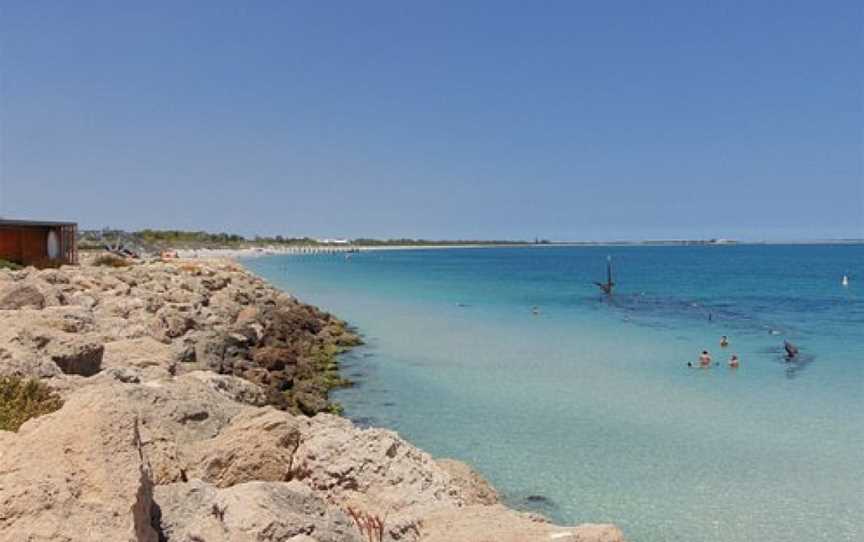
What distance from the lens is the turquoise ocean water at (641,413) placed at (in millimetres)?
12266

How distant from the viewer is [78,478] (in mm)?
4227

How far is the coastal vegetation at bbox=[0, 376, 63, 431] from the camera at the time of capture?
6191mm

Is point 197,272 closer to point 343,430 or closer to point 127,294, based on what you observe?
point 127,294

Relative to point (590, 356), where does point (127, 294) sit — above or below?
above

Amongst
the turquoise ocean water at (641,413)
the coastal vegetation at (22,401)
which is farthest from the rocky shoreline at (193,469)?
the turquoise ocean water at (641,413)

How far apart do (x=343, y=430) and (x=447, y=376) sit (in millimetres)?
16648

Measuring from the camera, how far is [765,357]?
28.0 m

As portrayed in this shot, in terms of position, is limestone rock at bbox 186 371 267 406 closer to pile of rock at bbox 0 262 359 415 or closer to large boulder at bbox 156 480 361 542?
pile of rock at bbox 0 262 359 415

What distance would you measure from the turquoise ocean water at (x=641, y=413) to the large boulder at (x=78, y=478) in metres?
8.67

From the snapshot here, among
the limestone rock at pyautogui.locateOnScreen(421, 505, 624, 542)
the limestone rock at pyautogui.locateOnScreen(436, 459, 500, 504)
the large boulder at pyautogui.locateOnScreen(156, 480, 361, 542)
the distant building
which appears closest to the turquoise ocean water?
the limestone rock at pyautogui.locateOnScreen(436, 459, 500, 504)

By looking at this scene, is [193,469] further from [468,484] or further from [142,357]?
[142,357]

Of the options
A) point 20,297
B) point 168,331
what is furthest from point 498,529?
point 168,331

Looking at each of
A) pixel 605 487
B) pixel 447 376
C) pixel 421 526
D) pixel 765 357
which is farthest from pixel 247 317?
pixel 421 526

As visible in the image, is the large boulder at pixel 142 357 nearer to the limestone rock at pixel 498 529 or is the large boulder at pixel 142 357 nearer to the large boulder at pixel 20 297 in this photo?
the large boulder at pixel 20 297
